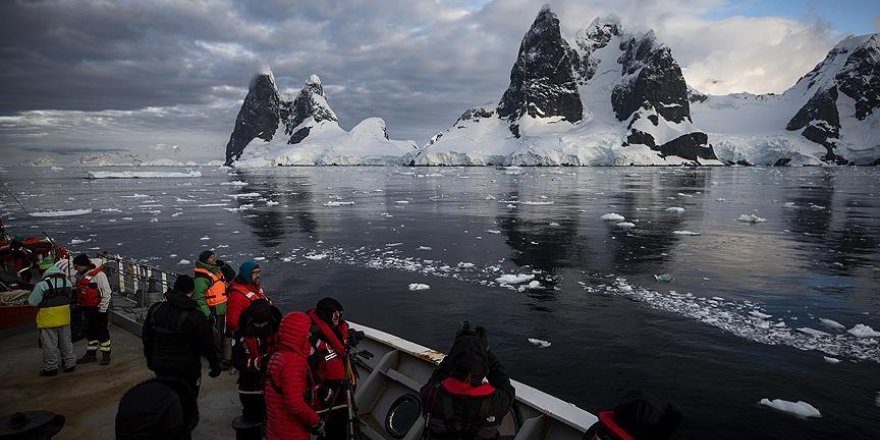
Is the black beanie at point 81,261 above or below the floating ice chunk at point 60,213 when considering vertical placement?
above

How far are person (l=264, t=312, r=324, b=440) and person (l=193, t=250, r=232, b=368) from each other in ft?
12.1

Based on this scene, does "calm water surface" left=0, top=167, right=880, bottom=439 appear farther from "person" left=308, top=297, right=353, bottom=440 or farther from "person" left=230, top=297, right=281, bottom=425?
"person" left=230, top=297, right=281, bottom=425

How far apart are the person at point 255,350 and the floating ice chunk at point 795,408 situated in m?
8.30

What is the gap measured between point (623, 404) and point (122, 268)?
12.4m

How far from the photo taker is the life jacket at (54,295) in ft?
23.1

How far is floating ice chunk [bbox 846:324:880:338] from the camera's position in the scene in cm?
1142

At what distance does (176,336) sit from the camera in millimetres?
4988

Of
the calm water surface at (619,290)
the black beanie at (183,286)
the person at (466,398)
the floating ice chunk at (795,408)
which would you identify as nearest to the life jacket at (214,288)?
the black beanie at (183,286)

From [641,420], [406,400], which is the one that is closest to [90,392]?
[406,400]

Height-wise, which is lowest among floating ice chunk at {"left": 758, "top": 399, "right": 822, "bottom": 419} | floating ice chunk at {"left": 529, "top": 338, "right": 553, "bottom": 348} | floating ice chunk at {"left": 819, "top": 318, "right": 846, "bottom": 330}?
floating ice chunk at {"left": 758, "top": 399, "right": 822, "bottom": 419}

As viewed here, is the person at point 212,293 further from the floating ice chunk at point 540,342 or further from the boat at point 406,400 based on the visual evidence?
the floating ice chunk at point 540,342

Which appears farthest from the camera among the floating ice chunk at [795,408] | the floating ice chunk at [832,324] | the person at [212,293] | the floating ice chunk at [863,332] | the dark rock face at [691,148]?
the dark rock face at [691,148]

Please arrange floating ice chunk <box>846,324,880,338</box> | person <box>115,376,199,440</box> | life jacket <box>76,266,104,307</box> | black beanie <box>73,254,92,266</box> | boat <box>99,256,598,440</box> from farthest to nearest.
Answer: floating ice chunk <box>846,324,880,338</box>
life jacket <box>76,266,104,307</box>
black beanie <box>73,254,92,266</box>
boat <box>99,256,598,440</box>
person <box>115,376,199,440</box>

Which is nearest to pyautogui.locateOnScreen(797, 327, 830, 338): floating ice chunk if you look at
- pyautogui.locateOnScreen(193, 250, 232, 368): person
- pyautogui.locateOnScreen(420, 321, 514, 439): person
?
pyautogui.locateOnScreen(420, 321, 514, 439): person
